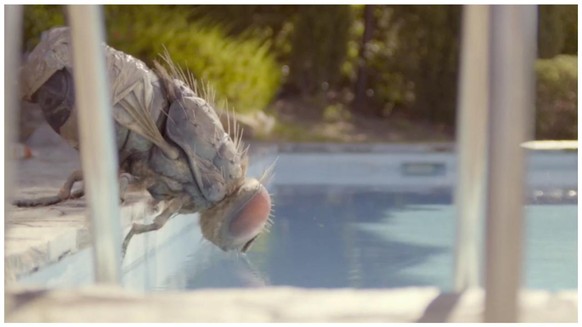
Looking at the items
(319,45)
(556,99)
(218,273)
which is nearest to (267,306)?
(218,273)

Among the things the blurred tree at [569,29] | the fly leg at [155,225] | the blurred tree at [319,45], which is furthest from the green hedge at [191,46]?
the fly leg at [155,225]

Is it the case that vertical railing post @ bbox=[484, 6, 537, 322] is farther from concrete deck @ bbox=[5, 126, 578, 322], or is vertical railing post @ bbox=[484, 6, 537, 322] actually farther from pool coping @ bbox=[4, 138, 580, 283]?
pool coping @ bbox=[4, 138, 580, 283]

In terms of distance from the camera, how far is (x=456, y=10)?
39.9ft

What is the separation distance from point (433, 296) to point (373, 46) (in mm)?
11617

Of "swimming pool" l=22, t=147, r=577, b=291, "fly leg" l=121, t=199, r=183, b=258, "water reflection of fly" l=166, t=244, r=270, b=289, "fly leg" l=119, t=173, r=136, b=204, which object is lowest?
"swimming pool" l=22, t=147, r=577, b=291

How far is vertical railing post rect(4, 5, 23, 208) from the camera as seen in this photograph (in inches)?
61.6

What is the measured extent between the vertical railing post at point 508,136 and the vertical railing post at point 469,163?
48 cm

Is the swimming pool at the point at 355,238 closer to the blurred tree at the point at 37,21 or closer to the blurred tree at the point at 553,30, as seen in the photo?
the blurred tree at the point at 37,21

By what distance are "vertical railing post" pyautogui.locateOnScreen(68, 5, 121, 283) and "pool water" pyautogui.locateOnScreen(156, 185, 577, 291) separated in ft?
6.51

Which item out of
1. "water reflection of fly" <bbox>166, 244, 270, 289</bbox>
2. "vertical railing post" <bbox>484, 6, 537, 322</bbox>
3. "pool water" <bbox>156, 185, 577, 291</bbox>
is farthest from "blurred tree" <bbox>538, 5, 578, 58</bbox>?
"vertical railing post" <bbox>484, 6, 537, 322</bbox>

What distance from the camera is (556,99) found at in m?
11.6

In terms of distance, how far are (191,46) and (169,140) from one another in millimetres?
6801
